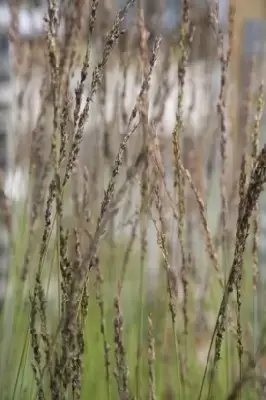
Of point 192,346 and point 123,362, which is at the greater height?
point 192,346

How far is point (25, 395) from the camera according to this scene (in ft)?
4.11

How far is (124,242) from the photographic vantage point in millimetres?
2119

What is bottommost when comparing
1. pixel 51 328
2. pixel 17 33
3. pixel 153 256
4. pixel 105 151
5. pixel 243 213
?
pixel 243 213

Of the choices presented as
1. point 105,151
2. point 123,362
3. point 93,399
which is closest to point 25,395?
point 93,399

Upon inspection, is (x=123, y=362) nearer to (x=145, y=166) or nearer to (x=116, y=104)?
(x=145, y=166)

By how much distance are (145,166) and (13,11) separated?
1.29 feet

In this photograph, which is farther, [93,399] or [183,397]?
[93,399]

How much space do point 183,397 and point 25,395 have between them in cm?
27

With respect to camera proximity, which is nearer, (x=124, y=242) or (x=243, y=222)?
(x=243, y=222)

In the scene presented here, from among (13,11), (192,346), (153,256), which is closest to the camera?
(13,11)

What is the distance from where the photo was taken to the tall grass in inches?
32.2

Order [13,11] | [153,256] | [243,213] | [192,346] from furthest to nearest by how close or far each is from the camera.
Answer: [153,256] < [192,346] < [13,11] < [243,213]

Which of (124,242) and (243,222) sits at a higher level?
(124,242)

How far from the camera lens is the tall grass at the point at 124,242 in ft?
2.68
